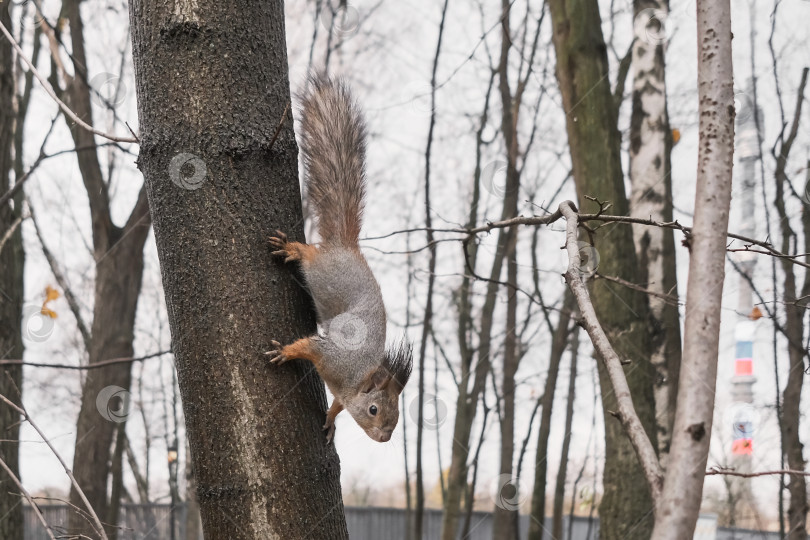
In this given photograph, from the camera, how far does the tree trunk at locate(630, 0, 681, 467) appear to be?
5.20 metres

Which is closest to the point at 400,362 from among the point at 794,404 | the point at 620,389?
the point at 620,389

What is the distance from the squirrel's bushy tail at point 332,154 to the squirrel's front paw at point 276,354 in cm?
84

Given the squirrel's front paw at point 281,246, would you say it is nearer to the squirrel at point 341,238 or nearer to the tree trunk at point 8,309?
the squirrel at point 341,238

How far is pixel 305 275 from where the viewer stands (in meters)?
1.94

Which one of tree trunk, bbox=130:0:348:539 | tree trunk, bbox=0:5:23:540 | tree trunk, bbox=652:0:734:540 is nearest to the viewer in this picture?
tree trunk, bbox=652:0:734:540

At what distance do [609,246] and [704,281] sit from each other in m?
4.00

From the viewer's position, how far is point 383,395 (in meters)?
2.86

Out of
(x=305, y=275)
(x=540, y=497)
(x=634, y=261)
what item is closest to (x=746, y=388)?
(x=634, y=261)

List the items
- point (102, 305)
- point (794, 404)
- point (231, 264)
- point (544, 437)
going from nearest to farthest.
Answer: point (231, 264) < point (794, 404) < point (102, 305) < point (544, 437)

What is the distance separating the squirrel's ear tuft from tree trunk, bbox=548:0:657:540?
244 cm

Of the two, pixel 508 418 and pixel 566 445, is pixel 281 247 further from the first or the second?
pixel 566 445

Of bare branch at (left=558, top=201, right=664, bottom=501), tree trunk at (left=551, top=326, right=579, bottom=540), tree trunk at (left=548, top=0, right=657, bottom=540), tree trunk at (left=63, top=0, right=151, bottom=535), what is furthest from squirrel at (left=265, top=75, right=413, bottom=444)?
tree trunk at (left=551, top=326, right=579, bottom=540)

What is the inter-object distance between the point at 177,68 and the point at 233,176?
11.1 inches

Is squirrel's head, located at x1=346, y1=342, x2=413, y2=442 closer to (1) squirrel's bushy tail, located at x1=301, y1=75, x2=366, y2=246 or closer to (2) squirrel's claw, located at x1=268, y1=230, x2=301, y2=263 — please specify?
(1) squirrel's bushy tail, located at x1=301, y1=75, x2=366, y2=246
